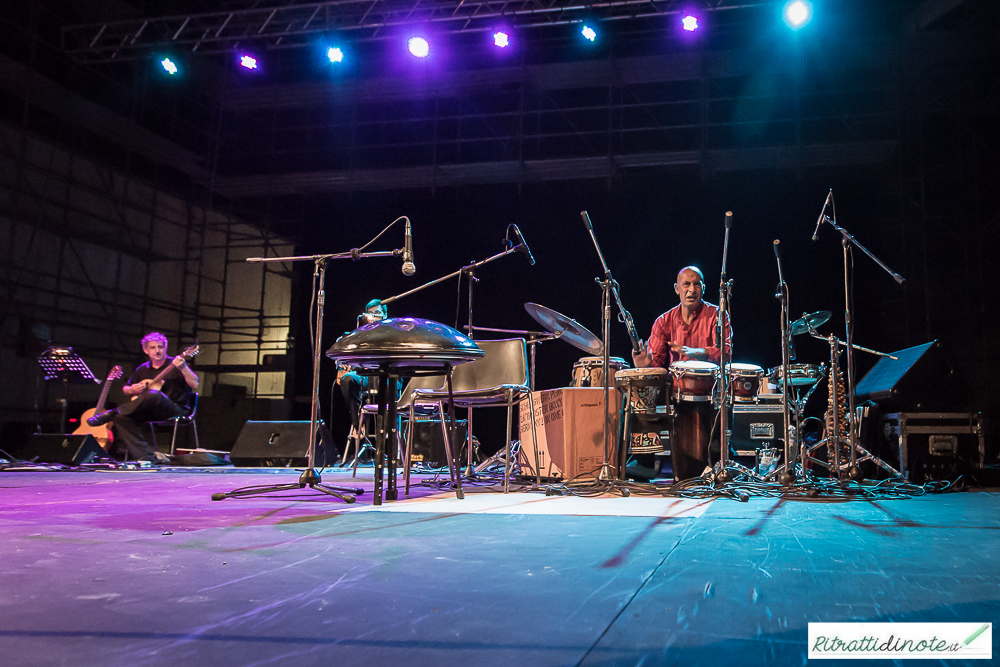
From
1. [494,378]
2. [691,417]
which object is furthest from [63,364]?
[691,417]

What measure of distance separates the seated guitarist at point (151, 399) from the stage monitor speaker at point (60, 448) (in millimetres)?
490

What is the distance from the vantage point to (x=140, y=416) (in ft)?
23.2

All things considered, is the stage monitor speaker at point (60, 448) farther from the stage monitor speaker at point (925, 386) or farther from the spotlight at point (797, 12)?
the spotlight at point (797, 12)

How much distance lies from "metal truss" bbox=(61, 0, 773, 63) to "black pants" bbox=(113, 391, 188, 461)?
4368 mm

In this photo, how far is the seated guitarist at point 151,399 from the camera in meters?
7.01

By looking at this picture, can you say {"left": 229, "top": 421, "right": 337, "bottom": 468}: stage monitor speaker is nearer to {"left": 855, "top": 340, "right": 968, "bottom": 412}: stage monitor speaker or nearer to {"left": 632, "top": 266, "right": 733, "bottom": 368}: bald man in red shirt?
{"left": 632, "top": 266, "right": 733, "bottom": 368}: bald man in red shirt

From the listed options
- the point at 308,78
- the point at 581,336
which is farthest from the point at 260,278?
the point at 581,336

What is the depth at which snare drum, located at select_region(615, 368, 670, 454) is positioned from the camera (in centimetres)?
424

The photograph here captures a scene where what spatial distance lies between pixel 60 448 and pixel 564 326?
5.13 meters

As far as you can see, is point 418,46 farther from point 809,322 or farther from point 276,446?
point 809,322

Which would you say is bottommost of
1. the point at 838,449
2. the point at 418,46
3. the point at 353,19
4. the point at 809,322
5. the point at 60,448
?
the point at 60,448

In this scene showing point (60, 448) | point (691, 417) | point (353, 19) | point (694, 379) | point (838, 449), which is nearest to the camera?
point (694, 379)

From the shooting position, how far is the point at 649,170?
391 inches

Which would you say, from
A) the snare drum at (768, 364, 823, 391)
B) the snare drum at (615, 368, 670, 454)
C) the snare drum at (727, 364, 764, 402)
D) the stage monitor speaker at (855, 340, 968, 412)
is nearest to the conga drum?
the snare drum at (615, 368, 670, 454)
